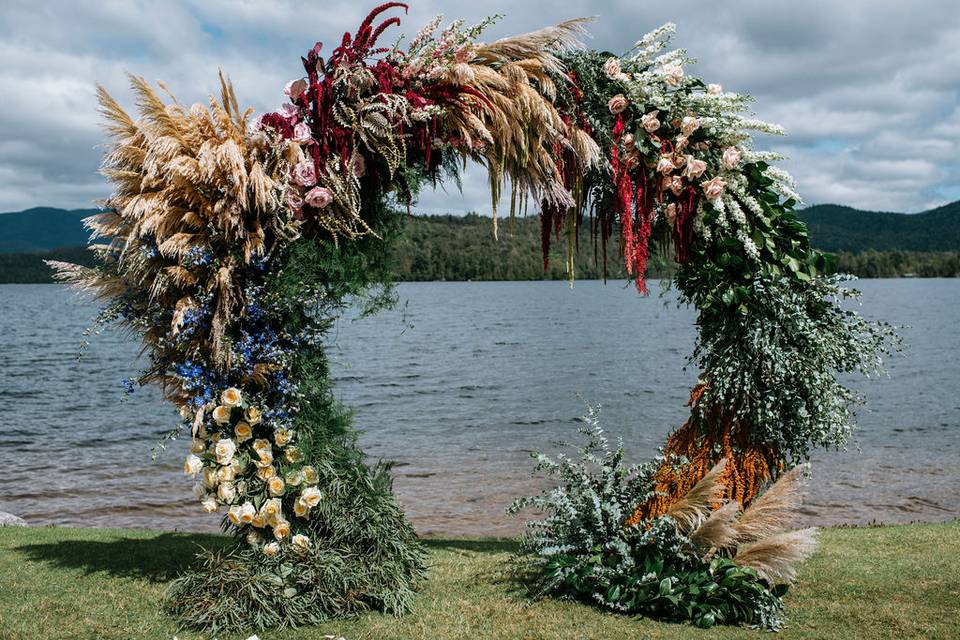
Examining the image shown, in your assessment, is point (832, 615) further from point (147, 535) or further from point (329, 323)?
point (147, 535)

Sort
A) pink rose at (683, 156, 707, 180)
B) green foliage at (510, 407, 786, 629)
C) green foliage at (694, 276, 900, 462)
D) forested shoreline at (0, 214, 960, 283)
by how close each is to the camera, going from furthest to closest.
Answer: forested shoreline at (0, 214, 960, 283)
pink rose at (683, 156, 707, 180)
green foliage at (694, 276, 900, 462)
green foliage at (510, 407, 786, 629)

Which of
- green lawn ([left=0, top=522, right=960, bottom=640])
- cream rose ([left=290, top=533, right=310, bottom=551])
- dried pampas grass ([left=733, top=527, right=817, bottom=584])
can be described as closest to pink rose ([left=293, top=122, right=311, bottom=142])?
cream rose ([left=290, top=533, right=310, bottom=551])

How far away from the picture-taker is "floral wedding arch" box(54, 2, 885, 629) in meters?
5.65

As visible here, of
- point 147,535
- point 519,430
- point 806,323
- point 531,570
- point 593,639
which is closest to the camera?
point 593,639

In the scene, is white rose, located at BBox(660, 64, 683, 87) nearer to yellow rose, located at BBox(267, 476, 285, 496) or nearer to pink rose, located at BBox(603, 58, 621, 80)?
pink rose, located at BBox(603, 58, 621, 80)

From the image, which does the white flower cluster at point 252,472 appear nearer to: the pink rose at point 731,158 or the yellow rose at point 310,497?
the yellow rose at point 310,497

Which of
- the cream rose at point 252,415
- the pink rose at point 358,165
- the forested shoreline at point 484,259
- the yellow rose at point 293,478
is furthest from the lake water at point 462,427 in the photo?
the forested shoreline at point 484,259

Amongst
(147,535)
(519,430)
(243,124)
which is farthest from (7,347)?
(243,124)

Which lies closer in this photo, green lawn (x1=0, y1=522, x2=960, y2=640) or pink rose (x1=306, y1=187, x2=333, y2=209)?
green lawn (x1=0, y1=522, x2=960, y2=640)

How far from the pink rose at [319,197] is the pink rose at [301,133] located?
1.37 ft

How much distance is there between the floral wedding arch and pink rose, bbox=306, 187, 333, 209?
0.7 inches

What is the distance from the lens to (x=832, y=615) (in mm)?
5715

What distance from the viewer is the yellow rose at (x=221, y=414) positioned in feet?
18.5

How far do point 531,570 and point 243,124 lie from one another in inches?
182
